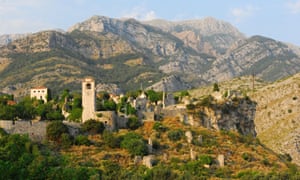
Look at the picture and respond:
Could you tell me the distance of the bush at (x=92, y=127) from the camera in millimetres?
68019

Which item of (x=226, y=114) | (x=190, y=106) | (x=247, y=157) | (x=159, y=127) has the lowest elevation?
(x=247, y=157)

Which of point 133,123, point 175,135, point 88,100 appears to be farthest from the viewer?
point 133,123

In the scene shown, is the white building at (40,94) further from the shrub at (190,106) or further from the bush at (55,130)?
the bush at (55,130)

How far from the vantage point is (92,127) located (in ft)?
224

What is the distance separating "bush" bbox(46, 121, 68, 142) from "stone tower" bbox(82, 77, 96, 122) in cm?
685

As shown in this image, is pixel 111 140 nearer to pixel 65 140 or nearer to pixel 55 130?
pixel 65 140

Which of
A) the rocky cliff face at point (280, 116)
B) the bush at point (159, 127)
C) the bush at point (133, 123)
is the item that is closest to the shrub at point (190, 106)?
the bush at point (159, 127)

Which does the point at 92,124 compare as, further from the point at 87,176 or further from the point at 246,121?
the point at 246,121

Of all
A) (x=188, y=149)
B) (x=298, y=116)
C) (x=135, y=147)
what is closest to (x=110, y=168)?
(x=135, y=147)

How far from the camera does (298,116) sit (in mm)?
122062

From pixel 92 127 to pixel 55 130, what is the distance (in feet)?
17.4

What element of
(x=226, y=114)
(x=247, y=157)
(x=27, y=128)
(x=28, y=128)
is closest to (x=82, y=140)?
(x=28, y=128)

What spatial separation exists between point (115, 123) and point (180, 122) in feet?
32.6

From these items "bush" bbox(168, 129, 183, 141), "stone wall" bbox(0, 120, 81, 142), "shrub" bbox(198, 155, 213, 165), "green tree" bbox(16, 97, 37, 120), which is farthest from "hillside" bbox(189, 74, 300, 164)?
"stone wall" bbox(0, 120, 81, 142)
